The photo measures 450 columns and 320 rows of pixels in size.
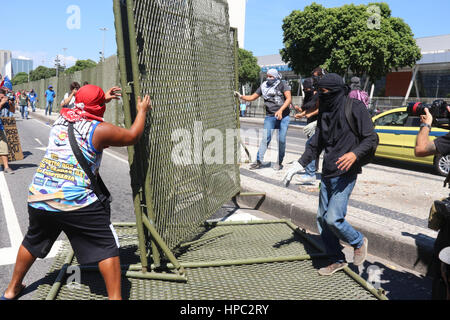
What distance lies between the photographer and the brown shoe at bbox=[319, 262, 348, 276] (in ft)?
11.5

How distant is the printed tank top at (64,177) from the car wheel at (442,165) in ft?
27.8

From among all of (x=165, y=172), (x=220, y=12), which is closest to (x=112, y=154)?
(x=220, y=12)

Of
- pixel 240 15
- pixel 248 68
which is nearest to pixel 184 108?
pixel 248 68

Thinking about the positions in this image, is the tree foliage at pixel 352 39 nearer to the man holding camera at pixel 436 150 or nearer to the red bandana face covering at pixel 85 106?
the man holding camera at pixel 436 150

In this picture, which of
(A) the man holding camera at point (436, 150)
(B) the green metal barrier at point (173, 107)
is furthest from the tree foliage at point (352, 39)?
(A) the man holding camera at point (436, 150)

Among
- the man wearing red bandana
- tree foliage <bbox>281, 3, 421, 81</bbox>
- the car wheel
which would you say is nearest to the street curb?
the man wearing red bandana

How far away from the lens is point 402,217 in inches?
192

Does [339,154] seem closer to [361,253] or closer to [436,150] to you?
[436,150]

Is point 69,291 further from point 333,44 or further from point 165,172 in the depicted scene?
point 333,44

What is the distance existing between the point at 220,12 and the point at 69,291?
3848 millimetres

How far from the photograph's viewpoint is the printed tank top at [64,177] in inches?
101

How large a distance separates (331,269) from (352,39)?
24451mm

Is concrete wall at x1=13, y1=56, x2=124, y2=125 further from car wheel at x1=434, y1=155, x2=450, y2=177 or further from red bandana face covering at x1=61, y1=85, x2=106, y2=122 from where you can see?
car wheel at x1=434, y1=155, x2=450, y2=177
